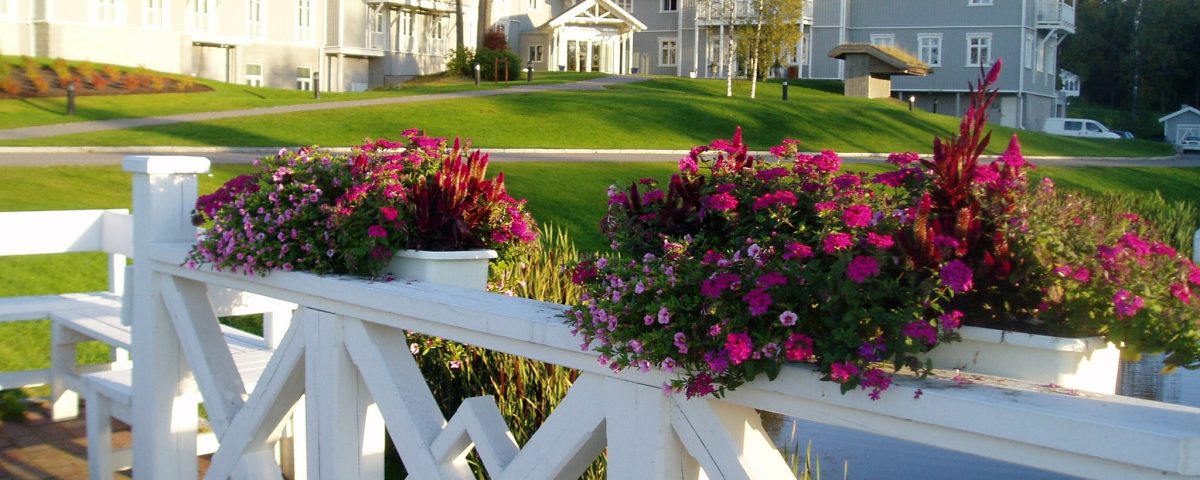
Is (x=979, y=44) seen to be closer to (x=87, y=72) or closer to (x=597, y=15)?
(x=597, y=15)

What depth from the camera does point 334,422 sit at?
3.42 metres

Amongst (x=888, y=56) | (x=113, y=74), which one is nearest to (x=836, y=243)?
(x=113, y=74)

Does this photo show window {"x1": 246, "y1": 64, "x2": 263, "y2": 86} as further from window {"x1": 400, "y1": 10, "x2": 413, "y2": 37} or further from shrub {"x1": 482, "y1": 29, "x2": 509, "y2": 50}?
shrub {"x1": 482, "y1": 29, "x2": 509, "y2": 50}

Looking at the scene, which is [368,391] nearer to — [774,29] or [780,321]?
[780,321]

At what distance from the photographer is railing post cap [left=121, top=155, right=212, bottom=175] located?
437 centimetres

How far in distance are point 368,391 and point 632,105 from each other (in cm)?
2607

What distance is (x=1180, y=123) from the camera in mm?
62062

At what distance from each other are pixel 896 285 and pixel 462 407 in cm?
115

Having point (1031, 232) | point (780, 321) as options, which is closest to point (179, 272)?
point (780, 321)

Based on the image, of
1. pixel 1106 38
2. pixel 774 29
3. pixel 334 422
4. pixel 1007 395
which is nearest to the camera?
pixel 1007 395

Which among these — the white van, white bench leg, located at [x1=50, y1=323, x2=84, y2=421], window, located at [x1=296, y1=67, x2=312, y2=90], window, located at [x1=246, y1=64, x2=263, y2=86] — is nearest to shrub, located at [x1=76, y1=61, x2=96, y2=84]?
window, located at [x1=246, y1=64, x2=263, y2=86]

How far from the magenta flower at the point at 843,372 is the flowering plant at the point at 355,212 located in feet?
5.81

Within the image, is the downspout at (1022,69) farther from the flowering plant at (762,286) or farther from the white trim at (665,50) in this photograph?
the flowering plant at (762,286)

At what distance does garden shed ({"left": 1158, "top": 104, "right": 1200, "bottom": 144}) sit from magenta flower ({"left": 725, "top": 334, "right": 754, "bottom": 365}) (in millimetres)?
63400
